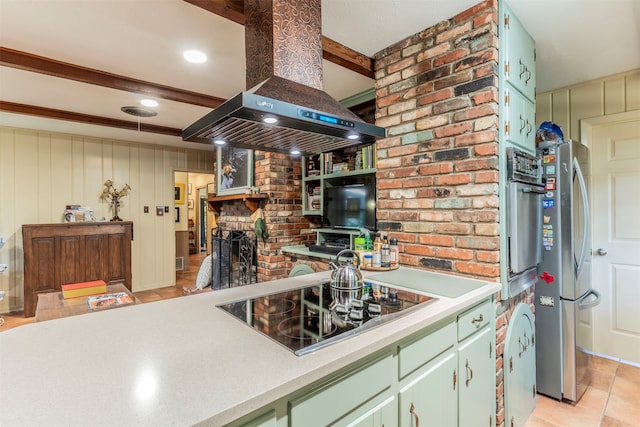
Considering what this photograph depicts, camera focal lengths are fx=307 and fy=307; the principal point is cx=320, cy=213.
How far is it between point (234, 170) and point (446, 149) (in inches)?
113

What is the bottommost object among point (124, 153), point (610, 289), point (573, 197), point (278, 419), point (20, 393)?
point (610, 289)

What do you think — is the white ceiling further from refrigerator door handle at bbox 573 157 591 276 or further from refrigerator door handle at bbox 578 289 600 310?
refrigerator door handle at bbox 578 289 600 310

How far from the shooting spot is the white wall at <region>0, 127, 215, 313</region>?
4043 mm

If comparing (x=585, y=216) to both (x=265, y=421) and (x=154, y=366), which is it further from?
(x=154, y=366)

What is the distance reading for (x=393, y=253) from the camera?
195 cm

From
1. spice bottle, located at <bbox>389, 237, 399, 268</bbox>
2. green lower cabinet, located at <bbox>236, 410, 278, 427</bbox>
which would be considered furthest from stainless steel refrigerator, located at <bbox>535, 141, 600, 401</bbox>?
green lower cabinet, located at <bbox>236, 410, 278, 427</bbox>

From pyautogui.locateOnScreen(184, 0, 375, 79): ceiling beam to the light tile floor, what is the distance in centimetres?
263

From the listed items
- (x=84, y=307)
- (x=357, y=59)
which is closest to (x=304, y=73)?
(x=357, y=59)

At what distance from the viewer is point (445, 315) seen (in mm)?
1240

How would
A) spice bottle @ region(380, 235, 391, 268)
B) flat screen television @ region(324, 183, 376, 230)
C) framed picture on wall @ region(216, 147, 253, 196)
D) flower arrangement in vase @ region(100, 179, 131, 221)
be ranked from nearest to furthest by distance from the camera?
spice bottle @ region(380, 235, 391, 268) < flat screen television @ region(324, 183, 376, 230) < framed picture on wall @ region(216, 147, 253, 196) < flower arrangement in vase @ region(100, 179, 131, 221)

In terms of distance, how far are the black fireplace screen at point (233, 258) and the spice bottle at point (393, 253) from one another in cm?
194

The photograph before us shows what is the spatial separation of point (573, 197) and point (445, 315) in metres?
1.60

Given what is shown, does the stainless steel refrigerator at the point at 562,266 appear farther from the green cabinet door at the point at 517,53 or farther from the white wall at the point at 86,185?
the white wall at the point at 86,185

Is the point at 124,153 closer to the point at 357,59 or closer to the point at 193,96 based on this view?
the point at 193,96
